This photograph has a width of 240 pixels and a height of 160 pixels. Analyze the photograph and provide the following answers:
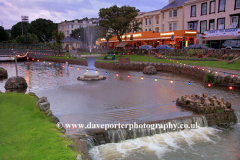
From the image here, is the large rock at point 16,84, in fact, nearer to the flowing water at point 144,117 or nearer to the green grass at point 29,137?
the flowing water at point 144,117

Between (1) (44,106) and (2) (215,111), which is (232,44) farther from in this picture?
(1) (44,106)

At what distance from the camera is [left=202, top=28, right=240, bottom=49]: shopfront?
38188 mm

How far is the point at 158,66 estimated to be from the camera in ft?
95.6

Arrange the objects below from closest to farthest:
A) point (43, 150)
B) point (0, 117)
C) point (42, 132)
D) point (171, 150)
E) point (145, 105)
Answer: point (43, 150) → point (42, 132) → point (171, 150) → point (0, 117) → point (145, 105)

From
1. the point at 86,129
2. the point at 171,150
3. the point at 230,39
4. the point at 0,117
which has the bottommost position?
the point at 171,150

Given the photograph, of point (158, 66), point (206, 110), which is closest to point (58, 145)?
point (206, 110)

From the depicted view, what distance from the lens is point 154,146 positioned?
8414 millimetres

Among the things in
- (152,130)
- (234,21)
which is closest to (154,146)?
(152,130)

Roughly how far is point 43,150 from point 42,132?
1.28 m

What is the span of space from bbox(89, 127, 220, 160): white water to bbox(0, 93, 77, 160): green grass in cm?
179

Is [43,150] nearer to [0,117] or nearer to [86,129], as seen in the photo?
[86,129]

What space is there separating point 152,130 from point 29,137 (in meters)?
5.01

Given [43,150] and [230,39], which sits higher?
[230,39]

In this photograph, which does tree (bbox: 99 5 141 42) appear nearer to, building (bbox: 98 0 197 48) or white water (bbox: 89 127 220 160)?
building (bbox: 98 0 197 48)
